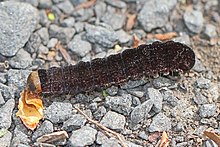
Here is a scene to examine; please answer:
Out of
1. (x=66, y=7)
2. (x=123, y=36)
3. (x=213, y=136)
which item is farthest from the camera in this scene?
(x=66, y=7)

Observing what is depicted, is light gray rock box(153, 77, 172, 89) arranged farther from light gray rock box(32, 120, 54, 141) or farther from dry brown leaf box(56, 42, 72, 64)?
light gray rock box(32, 120, 54, 141)

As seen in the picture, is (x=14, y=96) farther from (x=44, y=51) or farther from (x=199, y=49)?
(x=199, y=49)

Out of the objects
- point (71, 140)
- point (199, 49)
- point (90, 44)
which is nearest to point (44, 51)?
point (90, 44)

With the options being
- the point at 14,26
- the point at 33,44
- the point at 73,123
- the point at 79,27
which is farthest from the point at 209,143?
the point at 14,26

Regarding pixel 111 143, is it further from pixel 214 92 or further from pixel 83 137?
pixel 214 92

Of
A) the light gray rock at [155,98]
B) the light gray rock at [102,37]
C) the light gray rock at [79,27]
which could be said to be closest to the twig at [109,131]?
the light gray rock at [155,98]

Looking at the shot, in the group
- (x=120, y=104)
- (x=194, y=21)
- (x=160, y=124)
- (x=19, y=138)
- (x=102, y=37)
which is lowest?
(x=19, y=138)

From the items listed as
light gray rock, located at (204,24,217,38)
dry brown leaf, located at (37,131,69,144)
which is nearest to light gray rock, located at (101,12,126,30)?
light gray rock, located at (204,24,217,38)
